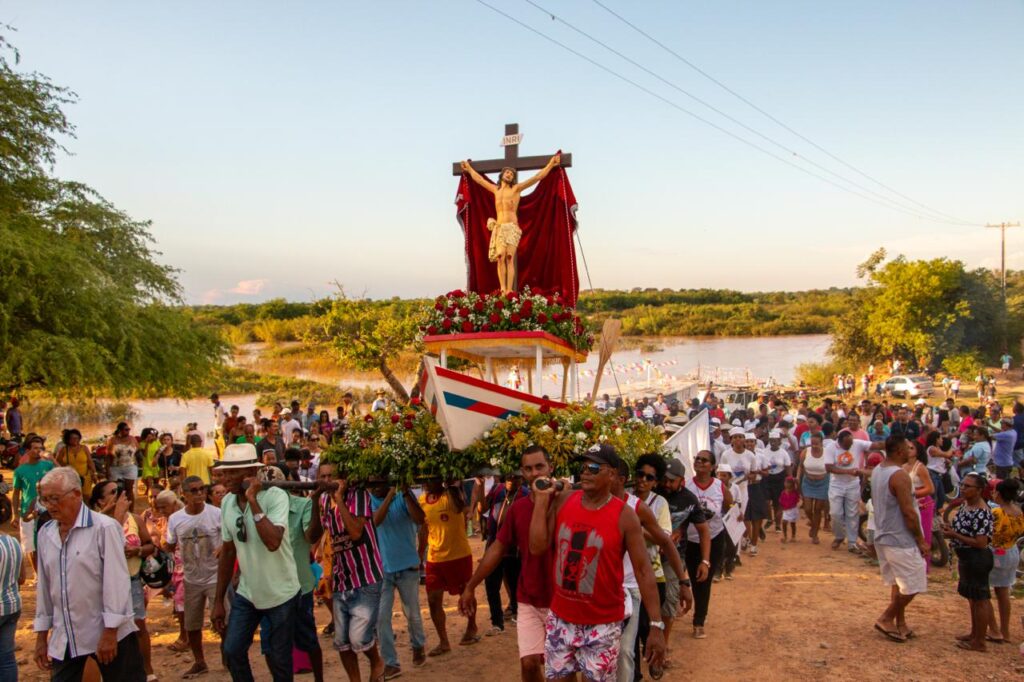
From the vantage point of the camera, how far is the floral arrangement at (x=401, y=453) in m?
6.29

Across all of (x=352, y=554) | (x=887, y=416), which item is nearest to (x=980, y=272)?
(x=887, y=416)

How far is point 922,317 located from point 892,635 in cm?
4348

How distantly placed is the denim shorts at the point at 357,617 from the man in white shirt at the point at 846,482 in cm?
730

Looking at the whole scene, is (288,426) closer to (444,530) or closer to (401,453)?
(444,530)

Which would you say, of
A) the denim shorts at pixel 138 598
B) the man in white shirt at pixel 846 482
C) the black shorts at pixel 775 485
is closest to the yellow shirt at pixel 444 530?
the denim shorts at pixel 138 598

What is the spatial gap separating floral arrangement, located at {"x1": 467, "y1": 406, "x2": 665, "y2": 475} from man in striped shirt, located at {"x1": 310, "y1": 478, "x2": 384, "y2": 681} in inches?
43.3

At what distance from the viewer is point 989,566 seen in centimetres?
680

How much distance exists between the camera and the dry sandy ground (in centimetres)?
664

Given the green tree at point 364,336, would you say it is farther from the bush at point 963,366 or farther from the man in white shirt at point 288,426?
the bush at point 963,366

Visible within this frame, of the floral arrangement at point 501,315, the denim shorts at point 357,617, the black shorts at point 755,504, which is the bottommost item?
the black shorts at point 755,504

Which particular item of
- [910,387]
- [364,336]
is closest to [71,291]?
[364,336]

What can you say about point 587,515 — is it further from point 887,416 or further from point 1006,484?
point 887,416

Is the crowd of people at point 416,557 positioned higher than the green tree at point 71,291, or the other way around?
the green tree at point 71,291

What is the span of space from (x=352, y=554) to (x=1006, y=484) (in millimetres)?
5916
